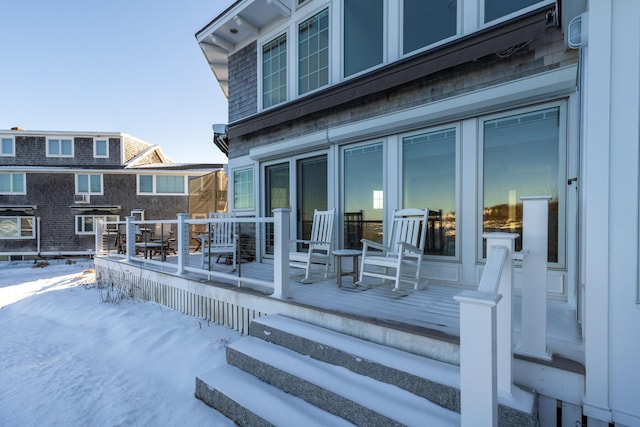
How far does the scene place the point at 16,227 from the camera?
15.5 meters

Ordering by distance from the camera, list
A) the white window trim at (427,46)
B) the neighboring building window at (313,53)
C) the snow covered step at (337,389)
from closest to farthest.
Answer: the snow covered step at (337,389) → the white window trim at (427,46) → the neighboring building window at (313,53)

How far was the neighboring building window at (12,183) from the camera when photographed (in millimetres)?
15305

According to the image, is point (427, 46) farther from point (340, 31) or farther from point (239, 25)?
point (239, 25)

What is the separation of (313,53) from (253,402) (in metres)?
5.18

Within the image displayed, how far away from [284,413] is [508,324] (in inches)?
57.1

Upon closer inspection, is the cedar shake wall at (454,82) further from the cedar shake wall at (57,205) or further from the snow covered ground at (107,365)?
the cedar shake wall at (57,205)

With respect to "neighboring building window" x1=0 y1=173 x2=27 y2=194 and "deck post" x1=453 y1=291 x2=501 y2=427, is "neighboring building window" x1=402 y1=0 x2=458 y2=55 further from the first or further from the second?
"neighboring building window" x1=0 y1=173 x2=27 y2=194

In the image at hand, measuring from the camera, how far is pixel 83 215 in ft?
51.0

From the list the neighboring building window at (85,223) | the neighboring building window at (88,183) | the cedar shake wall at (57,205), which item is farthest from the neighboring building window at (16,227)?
the neighboring building window at (88,183)

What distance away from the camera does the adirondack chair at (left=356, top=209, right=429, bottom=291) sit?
3.38 m

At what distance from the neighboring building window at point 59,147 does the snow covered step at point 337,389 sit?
1908 cm

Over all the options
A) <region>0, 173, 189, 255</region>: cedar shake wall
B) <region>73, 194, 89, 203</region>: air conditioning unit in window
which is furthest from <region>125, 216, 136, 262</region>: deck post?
<region>73, 194, 89, 203</region>: air conditioning unit in window

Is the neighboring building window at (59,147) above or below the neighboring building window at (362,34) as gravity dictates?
above

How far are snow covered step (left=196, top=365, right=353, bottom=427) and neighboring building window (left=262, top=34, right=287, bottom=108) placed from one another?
4.80 metres
